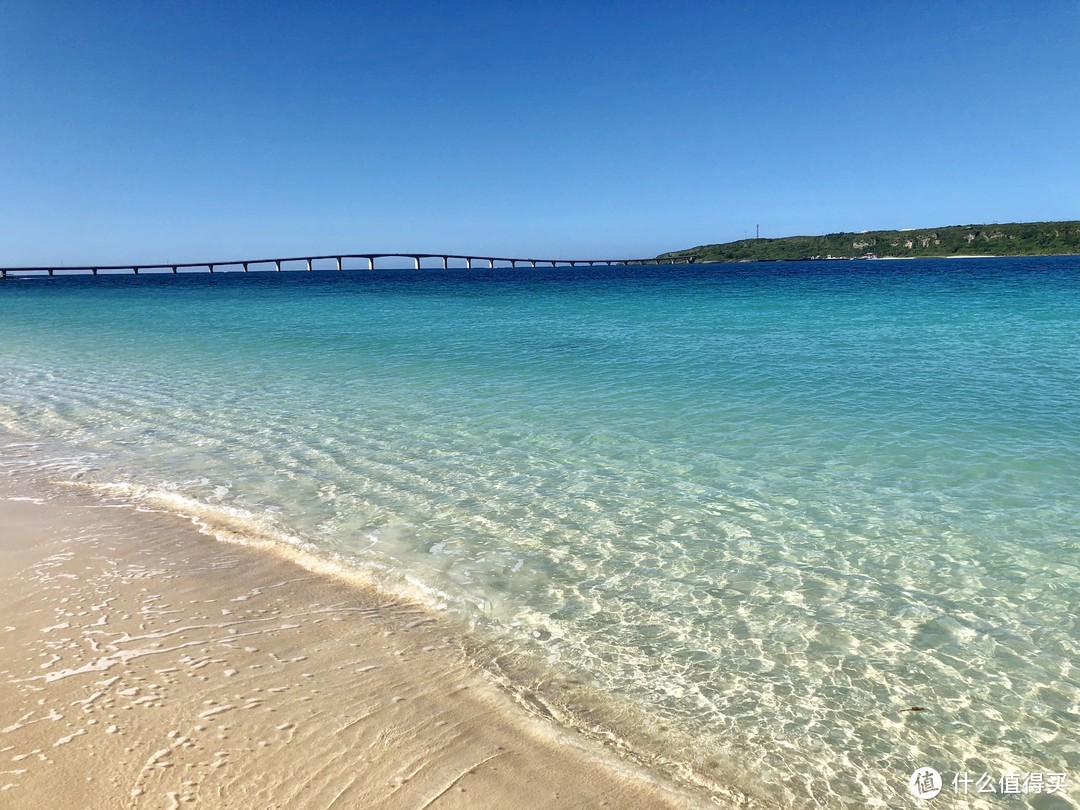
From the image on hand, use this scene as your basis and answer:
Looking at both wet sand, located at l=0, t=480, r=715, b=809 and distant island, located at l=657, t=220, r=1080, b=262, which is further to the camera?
distant island, located at l=657, t=220, r=1080, b=262

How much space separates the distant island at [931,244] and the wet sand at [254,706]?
528ft

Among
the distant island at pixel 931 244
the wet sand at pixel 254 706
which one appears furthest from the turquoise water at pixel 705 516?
the distant island at pixel 931 244

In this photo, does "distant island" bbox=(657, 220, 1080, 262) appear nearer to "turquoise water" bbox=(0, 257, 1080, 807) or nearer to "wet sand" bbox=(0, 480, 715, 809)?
"turquoise water" bbox=(0, 257, 1080, 807)

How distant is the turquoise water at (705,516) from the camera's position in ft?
12.6

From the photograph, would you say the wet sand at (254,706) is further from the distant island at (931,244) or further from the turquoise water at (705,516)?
the distant island at (931,244)

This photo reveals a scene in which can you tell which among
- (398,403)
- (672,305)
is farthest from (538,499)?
(672,305)

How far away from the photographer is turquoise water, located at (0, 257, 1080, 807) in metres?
3.83

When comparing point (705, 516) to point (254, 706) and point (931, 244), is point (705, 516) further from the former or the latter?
point (931, 244)

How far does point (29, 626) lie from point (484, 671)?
3119 mm

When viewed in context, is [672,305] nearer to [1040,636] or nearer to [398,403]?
[398,403]

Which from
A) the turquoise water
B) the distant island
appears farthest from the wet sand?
the distant island

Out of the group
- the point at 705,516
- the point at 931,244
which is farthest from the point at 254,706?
the point at 931,244

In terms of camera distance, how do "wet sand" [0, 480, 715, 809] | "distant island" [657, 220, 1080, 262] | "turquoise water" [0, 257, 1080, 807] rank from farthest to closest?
"distant island" [657, 220, 1080, 262] → "turquoise water" [0, 257, 1080, 807] → "wet sand" [0, 480, 715, 809]

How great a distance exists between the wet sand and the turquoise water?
0.42 meters
